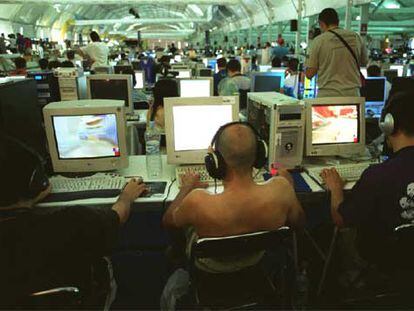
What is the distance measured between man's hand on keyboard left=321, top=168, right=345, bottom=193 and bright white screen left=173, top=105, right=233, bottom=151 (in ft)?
2.27

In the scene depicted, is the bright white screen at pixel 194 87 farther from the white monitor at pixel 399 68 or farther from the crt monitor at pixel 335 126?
the white monitor at pixel 399 68

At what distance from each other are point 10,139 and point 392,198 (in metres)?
1.61

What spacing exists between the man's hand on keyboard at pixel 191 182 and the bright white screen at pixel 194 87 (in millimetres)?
2721

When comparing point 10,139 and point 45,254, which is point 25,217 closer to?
point 45,254

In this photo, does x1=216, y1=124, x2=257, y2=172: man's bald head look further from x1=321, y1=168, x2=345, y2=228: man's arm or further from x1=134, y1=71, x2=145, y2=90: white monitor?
x1=134, y1=71, x2=145, y2=90: white monitor

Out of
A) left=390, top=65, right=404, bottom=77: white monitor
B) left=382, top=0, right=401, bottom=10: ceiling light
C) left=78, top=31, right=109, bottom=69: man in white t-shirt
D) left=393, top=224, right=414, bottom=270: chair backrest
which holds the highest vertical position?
left=382, top=0, right=401, bottom=10: ceiling light

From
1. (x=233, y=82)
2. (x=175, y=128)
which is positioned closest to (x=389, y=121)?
(x=175, y=128)

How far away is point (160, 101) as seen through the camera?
386 cm

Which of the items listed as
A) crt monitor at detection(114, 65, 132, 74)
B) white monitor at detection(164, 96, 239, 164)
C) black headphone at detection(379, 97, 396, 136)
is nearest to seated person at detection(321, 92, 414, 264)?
black headphone at detection(379, 97, 396, 136)

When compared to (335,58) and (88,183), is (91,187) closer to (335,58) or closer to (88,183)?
(88,183)

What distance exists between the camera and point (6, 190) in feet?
4.99

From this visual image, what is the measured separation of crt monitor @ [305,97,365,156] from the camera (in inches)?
106

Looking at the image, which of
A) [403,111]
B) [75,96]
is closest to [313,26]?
[75,96]

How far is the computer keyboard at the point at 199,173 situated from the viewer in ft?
7.96
